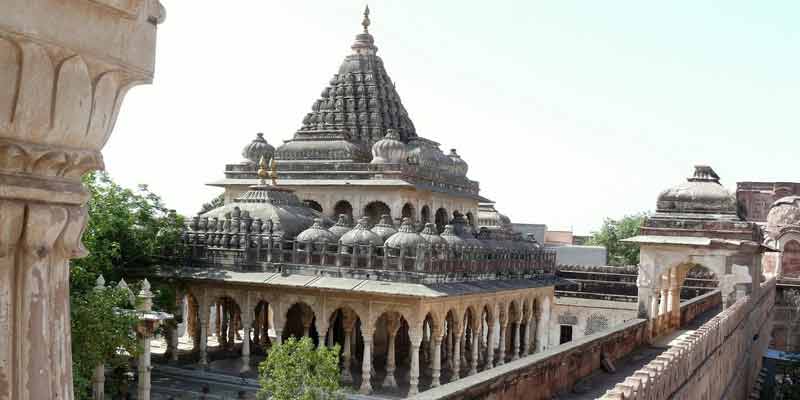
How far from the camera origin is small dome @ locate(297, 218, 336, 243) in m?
26.5

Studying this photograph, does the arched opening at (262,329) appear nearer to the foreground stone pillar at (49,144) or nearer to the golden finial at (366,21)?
the golden finial at (366,21)

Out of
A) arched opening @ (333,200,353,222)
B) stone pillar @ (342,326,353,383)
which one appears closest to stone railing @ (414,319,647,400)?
stone pillar @ (342,326,353,383)

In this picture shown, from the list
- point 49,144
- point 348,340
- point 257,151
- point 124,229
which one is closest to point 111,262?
point 124,229

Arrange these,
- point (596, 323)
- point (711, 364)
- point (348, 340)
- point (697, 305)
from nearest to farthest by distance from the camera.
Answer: point (711, 364), point (348, 340), point (697, 305), point (596, 323)

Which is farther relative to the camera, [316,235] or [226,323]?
[226,323]

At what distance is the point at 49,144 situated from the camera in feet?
7.75

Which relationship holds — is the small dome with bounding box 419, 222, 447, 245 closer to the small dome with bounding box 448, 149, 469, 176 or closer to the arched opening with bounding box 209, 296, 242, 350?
the arched opening with bounding box 209, 296, 242, 350

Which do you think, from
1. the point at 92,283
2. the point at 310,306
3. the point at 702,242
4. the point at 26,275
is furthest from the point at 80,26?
the point at 702,242

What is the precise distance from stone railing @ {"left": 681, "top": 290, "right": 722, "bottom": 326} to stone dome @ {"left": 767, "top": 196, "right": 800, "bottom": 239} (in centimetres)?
1668

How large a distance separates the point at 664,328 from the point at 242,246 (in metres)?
14.0

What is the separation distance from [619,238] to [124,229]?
52965 millimetres

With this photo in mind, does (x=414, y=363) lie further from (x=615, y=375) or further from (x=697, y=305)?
(x=697, y=305)

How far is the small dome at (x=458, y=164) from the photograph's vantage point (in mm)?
38375

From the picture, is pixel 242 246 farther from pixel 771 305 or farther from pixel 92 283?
pixel 771 305
